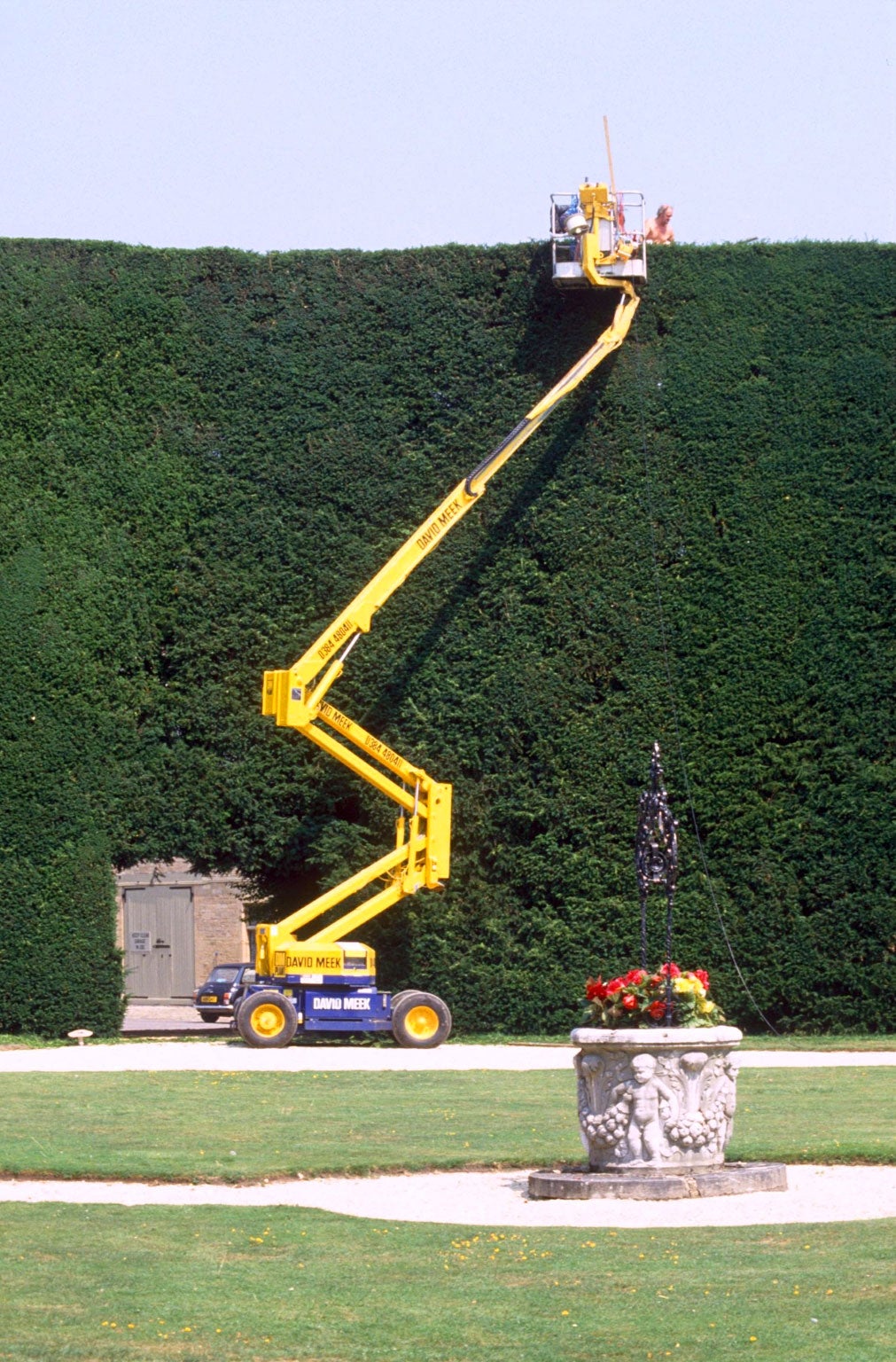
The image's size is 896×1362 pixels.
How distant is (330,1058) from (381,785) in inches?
137

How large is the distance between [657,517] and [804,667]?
261 centimetres

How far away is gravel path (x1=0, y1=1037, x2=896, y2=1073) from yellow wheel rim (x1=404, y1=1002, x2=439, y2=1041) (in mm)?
273

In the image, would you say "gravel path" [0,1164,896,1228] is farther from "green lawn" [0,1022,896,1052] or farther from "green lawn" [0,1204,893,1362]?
"green lawn" [0,1022,896,1052]

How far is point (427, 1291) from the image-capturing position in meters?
7.16

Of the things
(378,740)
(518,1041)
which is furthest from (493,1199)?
(378,740)

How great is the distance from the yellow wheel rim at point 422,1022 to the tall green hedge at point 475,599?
1426 mm

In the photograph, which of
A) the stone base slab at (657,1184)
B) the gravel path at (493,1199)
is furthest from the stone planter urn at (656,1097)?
the gravel path at (493,1199)

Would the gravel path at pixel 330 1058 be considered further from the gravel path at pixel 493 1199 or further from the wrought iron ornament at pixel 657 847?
the wrought iron ornament at pixel 657 847

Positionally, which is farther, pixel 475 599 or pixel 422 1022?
pixel 475 599

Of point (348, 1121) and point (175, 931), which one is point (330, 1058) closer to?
point (348, 1121)

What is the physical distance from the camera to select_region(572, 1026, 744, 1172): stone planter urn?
32.5 feet

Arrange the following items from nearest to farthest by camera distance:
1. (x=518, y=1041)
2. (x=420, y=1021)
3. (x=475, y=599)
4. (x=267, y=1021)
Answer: (x=267, y=1021), (x=420, y=1021), (x=518, y=1041), (x=475, y=599)

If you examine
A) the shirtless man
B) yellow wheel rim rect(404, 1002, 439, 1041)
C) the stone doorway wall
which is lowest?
yellow wheel rim rect(404, 1002, 439, 1041)

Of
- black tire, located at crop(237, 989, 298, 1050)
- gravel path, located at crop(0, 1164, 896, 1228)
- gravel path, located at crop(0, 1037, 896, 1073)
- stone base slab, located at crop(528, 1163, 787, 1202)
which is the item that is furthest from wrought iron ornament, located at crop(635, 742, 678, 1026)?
black tire, located at crop(237, 989, 298, 1050)
